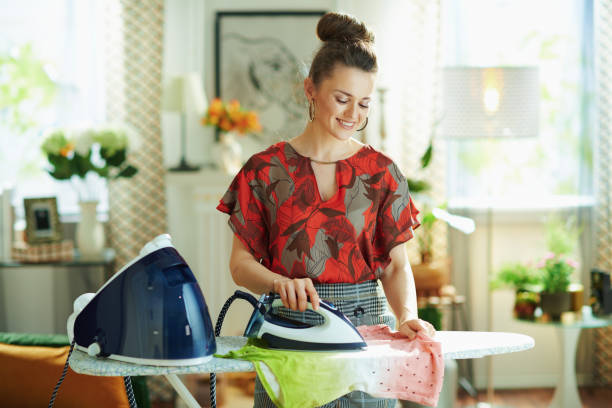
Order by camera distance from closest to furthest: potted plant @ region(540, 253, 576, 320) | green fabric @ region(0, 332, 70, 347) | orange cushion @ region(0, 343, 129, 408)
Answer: orange cushion @ region(0, 343, 129, 408) → green fabric @ region(0, 332, 70, 347) → potted plant @ region(540, 253, 576, 320)

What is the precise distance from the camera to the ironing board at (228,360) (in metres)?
1.23

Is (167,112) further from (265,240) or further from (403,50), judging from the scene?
(265,240)

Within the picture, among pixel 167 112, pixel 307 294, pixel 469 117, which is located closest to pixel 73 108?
pixel 167 112

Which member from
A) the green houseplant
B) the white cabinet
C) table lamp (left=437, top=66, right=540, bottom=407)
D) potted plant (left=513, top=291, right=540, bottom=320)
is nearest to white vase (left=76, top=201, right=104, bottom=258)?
the green houseplant

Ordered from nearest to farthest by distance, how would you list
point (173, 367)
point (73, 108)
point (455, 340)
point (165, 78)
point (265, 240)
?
point (173, 367) → point (455, 340) → point (265, 240) → point (165, 78) → point (73, 108)

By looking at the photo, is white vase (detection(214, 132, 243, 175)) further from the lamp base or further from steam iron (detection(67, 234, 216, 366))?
steam iron (detection(67, 234, 216, 366))

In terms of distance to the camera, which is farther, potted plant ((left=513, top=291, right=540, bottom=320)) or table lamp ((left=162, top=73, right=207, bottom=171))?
table lamp ((left=162, top=73, right=207, bottom=171))

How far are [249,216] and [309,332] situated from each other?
0.97ft

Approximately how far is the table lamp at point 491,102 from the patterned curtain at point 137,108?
1544 mm

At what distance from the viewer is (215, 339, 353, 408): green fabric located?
1.23m

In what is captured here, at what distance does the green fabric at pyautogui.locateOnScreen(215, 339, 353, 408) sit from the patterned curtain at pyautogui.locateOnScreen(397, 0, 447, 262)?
2.80m

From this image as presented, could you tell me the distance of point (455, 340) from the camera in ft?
4.51

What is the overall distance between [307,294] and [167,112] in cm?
263

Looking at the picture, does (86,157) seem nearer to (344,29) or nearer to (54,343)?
(54,343)
